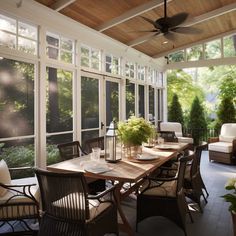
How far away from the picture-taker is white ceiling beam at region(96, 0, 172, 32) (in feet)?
16.6

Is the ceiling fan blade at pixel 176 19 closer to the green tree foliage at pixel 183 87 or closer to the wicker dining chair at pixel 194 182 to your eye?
the wicker dining chair at pixel 194 182

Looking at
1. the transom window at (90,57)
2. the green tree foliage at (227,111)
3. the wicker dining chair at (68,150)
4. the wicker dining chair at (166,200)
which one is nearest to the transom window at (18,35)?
the transom window at (90,57)

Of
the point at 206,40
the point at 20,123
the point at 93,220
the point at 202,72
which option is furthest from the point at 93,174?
the point at 202,72

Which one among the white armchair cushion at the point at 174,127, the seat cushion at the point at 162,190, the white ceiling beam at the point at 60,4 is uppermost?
the white ceiling beam at the point at 60,4

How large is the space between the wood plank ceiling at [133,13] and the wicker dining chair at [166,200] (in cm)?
255

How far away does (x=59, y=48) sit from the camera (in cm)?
473

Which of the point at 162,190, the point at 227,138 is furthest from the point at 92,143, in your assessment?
the point at 227,138

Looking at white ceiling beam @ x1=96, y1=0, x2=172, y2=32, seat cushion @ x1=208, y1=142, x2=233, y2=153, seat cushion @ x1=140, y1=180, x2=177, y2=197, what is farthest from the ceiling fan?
seat cushion @ x1=208, y1=142, x2=233, y2=153

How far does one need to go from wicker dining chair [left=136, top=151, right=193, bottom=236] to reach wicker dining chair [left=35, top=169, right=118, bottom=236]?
2.41 feet

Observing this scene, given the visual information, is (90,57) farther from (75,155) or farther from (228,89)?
(228,89)

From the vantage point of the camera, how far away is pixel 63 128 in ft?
15.9

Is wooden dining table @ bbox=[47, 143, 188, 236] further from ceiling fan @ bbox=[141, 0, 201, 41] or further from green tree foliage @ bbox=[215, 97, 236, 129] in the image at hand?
green tree foliage @ bbox=[215, 97, 236, 129]

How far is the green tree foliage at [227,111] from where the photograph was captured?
856 centimetres

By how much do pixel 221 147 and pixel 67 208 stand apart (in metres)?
5.42
